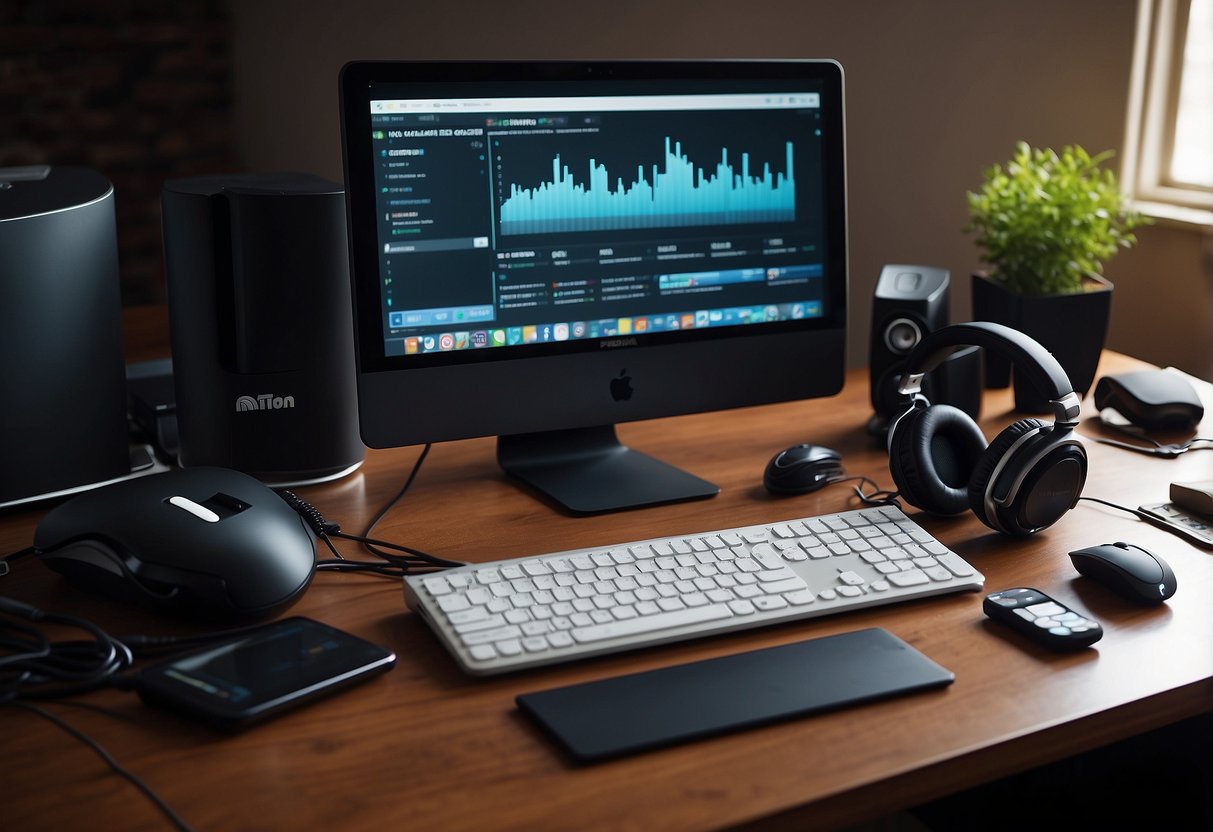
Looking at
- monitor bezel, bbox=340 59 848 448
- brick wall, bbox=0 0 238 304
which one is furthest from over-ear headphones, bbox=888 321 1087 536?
brick wall, bbox=0 0 238 304

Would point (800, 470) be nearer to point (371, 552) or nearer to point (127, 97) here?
point (371, 552)

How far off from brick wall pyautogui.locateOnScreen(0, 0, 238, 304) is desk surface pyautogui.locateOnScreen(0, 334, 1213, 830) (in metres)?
2.48

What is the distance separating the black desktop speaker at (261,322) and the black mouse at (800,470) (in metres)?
0.45

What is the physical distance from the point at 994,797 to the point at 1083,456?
46cm

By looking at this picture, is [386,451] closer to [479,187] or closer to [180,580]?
[479,187]

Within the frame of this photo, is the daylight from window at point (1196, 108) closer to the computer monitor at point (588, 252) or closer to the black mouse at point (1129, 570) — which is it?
the computer monitor at point (588, 252)

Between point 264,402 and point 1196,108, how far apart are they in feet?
5.69

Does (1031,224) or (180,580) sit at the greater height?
(1031,224)

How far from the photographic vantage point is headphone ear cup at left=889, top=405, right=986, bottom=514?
108cm

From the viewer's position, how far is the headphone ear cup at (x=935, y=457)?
1075 millimetres

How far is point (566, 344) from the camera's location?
1161 millimetres

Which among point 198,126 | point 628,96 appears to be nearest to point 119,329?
point 628,96

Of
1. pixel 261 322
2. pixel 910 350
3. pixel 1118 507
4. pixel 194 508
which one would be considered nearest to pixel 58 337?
pixel 261 322

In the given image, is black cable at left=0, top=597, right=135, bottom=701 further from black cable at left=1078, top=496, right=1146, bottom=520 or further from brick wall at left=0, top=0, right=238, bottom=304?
brick wall at left=0, top=0, right=238, bottom=304
